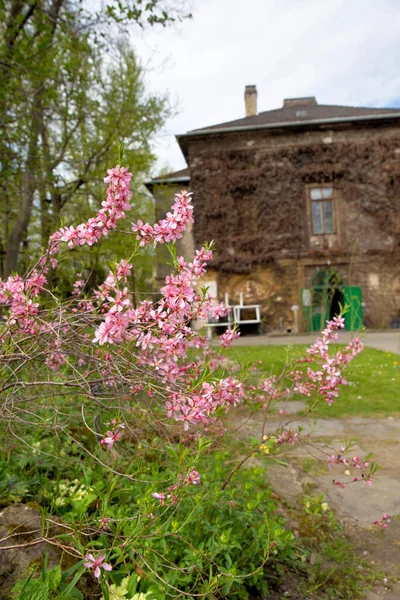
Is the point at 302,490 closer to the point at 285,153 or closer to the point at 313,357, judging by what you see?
the point at 313,357

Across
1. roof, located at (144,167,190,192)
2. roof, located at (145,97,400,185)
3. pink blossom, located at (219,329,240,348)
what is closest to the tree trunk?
pink blossom, located at (219,329,240,348)

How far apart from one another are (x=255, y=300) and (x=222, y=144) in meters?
6.57

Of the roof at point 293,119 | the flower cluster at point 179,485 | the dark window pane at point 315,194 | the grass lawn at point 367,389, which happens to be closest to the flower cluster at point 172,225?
the flower cluster at point 179,485

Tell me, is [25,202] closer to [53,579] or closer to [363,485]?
[363,485]

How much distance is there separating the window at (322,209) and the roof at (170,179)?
565 cm

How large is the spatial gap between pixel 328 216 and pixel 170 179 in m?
6.67

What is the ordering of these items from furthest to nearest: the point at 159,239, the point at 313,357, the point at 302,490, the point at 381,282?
the point at 381,282
the point at 302,490
the point at 313,357
the point at 159,239

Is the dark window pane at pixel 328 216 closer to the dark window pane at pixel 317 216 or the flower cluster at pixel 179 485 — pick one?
the dark window pane at pixel 317 216

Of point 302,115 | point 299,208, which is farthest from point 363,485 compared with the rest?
point 302,115

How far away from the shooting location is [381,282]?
1756 centimetres

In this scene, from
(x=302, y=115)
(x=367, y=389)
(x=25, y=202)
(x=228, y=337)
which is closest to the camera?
(x=228, y=337)

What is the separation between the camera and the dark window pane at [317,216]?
18.1 meters

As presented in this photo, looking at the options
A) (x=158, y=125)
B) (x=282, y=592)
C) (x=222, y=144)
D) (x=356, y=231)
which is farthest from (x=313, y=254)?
(x=282, y=592)

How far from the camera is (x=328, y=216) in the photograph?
18.1m
